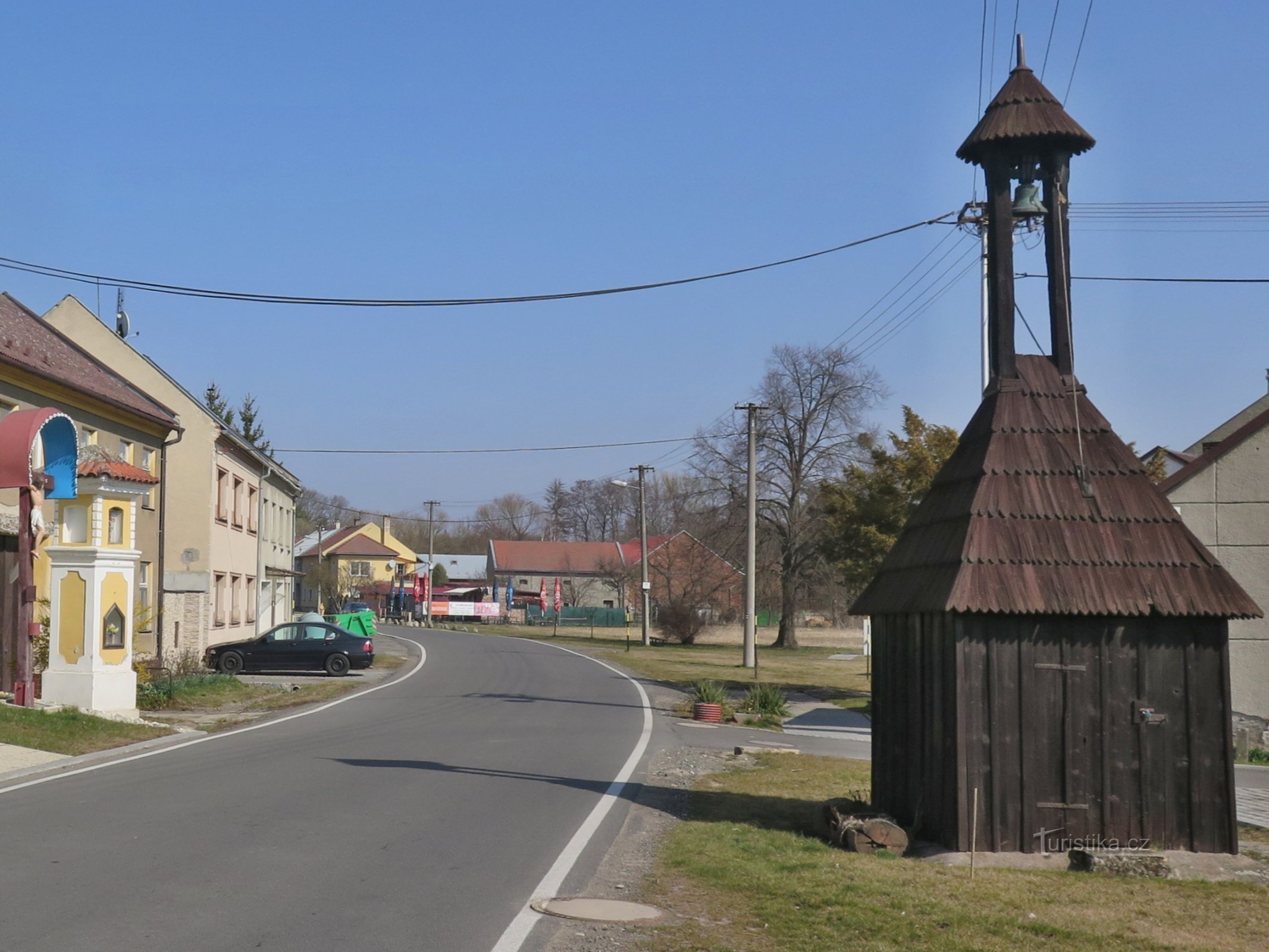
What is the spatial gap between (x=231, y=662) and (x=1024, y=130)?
90.0 ft

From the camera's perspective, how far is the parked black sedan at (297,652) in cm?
3294

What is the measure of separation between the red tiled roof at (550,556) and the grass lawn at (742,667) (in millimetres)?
45971

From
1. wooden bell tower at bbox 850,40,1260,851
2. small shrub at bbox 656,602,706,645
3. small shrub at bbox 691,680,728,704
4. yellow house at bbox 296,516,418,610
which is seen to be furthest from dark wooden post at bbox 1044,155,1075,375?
yellow house at bbox 296,516,418,610

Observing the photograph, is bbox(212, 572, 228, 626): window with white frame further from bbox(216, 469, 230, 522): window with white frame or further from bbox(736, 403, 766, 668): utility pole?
bbox(736, 403, 766, 668): utility pole

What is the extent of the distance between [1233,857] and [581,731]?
12.2 m

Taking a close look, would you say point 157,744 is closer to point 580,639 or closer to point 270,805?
point 270,805

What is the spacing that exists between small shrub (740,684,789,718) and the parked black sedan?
1312 centimetres

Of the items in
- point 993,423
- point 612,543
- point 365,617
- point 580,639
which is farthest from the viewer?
point 612,543

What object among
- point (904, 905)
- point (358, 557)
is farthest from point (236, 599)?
point (358, 557)

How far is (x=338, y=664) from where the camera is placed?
1329 inches

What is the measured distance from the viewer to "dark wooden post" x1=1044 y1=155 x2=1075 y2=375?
1073 centimetres

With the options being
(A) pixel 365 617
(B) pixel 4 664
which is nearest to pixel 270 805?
(B) pixel 4 664

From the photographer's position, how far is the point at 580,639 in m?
66.3

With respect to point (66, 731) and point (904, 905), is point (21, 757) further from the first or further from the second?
point (904, 905)
